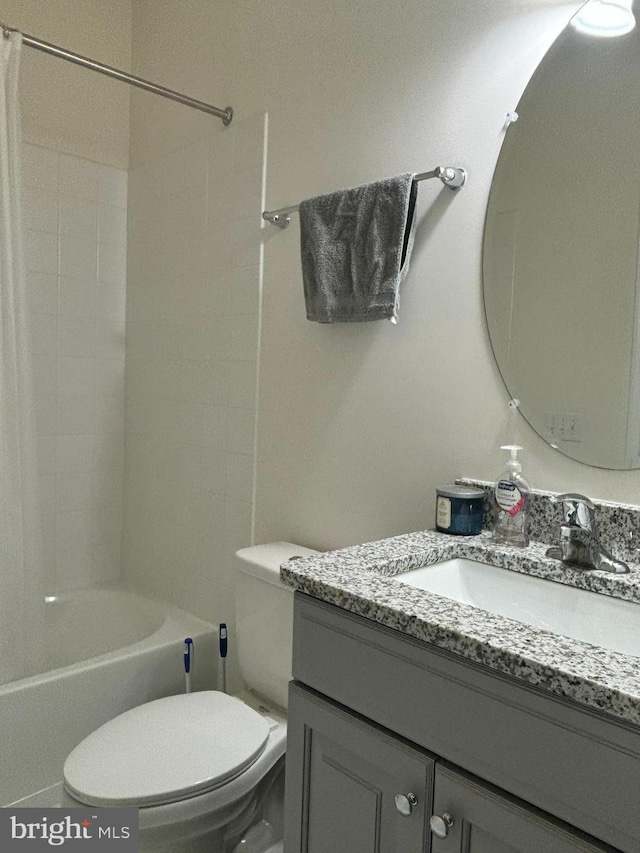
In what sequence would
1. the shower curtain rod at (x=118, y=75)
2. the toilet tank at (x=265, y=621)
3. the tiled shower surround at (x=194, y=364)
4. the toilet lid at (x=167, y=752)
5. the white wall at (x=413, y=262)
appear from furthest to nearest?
the tiled shower surround at (x=194, y=364)
the shower curtain rod at (x=118, y=75)
the toilet tank at (x=265, y=621)
the white wall at (x=413, y=262)
the toilet lid at (x=167, y=752)

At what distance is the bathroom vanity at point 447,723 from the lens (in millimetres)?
716

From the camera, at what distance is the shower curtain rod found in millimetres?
1760

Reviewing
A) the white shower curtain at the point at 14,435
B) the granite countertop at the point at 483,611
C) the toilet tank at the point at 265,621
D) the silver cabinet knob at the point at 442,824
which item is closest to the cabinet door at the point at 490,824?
the silver cabinet knob at the point at 442,824

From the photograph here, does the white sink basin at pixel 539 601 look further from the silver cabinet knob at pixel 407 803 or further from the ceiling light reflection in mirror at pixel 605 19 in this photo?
the ceiling light reflection in mirror at pixel 605 19

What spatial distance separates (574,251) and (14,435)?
1489mm

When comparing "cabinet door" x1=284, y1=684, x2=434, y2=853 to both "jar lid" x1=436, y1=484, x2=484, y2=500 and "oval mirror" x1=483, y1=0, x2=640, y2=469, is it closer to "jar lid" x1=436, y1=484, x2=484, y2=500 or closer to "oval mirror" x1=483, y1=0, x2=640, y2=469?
"jar lid" x1=436, y1=484, x2=484, y2=500

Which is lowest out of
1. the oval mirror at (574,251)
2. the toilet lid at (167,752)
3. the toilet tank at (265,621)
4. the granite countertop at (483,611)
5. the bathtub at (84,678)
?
the bathtub at (84,678)

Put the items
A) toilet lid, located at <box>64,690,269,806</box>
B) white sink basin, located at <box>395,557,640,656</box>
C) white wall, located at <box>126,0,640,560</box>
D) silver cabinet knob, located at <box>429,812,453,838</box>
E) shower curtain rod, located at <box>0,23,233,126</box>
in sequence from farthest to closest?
shower curtain rod, located at <box>0,23,233,126</box>, white wall, located at <box>126,0,640,560</box>, toilet lid, located at <box>64,690,269,806</box>, white sink basin, located at <box>395,557,640,656</box>, silver cabinet knob, located at <box>429,812,453,838</box>

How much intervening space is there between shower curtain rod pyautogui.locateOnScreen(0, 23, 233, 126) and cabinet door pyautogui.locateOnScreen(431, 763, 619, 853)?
187cm

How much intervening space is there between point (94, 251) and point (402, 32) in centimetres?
139

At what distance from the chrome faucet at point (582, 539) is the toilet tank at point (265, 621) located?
2.30ft

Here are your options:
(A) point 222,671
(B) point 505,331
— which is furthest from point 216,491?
(B) point 505,331

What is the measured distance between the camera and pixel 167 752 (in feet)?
4.60

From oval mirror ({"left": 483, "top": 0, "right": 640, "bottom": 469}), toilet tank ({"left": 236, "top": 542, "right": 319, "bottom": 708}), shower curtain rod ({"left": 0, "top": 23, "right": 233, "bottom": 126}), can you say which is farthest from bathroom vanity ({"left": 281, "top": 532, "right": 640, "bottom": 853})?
shower curtain rod ({"left": 0, "top": 23, "right": 233, "bottom": 126})
